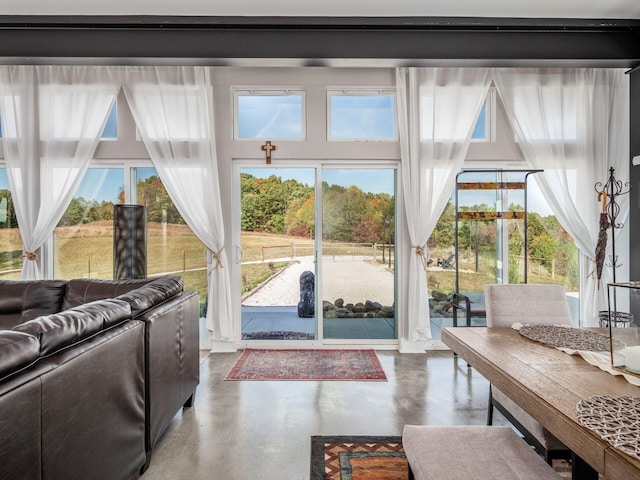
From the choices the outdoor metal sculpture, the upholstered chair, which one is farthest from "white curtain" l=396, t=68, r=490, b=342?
the upholstered chair

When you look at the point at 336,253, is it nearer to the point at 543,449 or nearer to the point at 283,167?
the point at 283,167

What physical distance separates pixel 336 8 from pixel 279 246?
248cm

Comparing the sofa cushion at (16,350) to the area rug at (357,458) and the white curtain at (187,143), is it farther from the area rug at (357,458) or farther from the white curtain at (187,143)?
the white curtain at (187,143)

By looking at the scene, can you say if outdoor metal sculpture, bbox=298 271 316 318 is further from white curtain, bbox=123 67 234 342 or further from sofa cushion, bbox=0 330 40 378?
sofa cushion, bbox=0 330 40 378

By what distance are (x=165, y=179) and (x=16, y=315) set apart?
1.98 m

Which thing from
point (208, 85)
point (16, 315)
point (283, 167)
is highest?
point (208, 85)

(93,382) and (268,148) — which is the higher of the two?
(268,148)

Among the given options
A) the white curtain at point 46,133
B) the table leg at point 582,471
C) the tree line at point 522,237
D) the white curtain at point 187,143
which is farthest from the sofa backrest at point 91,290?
the tree line at point 522,237

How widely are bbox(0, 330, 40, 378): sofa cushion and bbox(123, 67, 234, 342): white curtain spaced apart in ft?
9.71

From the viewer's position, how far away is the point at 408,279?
4293 millimetres

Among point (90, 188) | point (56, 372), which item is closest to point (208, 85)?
point (90, 188)

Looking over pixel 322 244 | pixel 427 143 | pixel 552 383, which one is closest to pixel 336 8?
pixel 427 143

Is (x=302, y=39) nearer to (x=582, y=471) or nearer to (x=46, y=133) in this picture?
(x=46, y=133)

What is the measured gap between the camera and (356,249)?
440 centimetres
